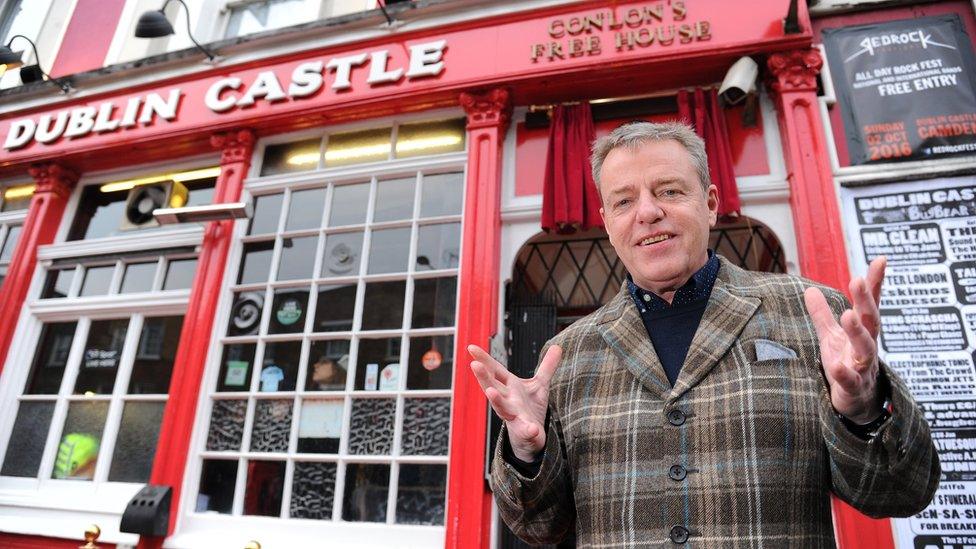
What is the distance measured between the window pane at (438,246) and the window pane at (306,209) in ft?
3.24

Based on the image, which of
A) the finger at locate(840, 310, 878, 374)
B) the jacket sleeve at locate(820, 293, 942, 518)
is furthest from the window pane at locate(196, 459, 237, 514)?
the finger at locate(840, 310, 878, 374)

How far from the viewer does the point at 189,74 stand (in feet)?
16.3

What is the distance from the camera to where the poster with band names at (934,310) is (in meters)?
2.62

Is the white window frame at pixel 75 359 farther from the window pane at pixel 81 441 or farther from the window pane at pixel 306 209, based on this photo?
the window pane at pixel 306 209

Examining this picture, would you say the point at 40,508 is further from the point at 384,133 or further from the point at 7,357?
the point at 384,133

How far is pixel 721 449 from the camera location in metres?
1.20

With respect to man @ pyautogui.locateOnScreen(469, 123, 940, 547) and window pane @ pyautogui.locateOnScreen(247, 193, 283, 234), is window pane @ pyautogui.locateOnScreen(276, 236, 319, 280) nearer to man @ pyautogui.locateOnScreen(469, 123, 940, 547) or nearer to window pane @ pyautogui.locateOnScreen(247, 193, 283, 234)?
window pane @ pyautogui.locateOnScreen(247, 193, 283, 234)

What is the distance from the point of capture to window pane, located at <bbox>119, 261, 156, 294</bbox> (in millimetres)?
4688

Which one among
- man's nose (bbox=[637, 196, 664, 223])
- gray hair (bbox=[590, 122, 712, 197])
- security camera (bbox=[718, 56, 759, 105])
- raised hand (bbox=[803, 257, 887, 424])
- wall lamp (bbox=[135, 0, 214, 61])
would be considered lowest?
raised hand (bbox=[803, 257, 887, 424])

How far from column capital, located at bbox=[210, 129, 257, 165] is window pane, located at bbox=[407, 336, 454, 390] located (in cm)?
247

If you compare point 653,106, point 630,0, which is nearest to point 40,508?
point 653,106

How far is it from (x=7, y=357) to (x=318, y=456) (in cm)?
351

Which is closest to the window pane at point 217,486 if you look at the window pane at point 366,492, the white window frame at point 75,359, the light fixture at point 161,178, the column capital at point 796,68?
the white window frame at point 75,359

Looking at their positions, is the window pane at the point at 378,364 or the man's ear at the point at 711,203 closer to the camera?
the man's ear at the point at 711,203
